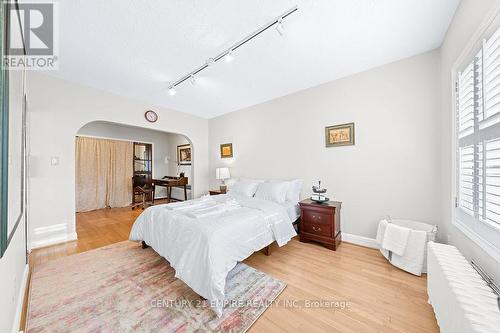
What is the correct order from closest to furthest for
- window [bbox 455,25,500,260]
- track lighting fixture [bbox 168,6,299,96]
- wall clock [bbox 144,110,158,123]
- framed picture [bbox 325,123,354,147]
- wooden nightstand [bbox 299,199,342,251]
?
window [bbox 455,25,500,260], track lighting fixture [bbox 168,6,299,96], wooden nightstand [bbox 299,199,342,251], framed picture [bbox 325,123,354,147], wall clock [bbox 144,110,158,123]

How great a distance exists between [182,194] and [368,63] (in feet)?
19.4

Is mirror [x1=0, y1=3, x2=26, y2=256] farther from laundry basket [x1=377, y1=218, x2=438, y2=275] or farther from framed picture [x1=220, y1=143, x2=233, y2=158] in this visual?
framed picture [x1=220, y1=143, x2=233, y2=158]

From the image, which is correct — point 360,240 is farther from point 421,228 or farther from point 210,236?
point 210,236

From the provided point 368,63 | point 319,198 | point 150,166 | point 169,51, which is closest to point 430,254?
point 319,198

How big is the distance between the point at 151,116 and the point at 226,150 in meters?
1.84

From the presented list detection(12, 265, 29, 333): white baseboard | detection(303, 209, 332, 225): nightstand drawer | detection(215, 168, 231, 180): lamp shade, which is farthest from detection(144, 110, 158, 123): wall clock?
detection(303, 209, 332, 225): nightstand drawer

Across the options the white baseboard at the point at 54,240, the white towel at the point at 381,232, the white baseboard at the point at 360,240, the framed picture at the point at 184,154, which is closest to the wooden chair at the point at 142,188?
the framed picture at the point at 184,154

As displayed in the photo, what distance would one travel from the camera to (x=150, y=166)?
618 cm

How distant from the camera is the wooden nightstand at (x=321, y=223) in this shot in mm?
2553

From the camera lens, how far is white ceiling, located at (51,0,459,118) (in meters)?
1.60

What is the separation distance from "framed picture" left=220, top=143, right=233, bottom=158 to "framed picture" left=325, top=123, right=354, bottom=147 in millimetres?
2366

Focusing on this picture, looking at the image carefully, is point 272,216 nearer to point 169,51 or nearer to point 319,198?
point 319,198

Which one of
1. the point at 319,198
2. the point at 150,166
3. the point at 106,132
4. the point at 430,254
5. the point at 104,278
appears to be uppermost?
the point at 106,132

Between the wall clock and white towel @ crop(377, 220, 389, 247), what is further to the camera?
the wall clock
